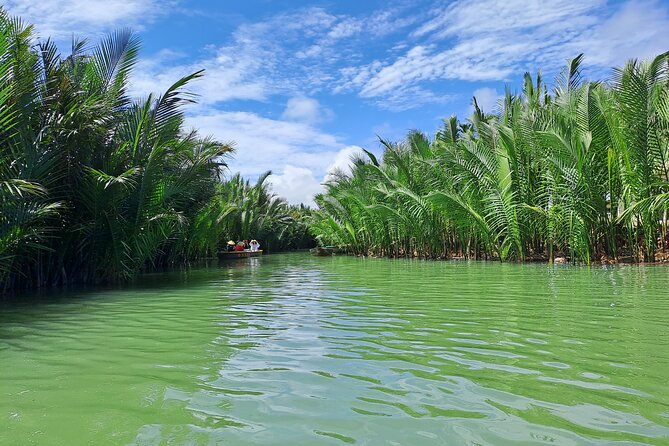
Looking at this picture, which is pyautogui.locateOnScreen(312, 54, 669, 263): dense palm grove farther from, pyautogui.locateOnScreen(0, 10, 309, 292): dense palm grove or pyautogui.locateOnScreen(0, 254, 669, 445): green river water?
pyautogui.locateOnScreen(0, 10, 309, 292): dense palm grove

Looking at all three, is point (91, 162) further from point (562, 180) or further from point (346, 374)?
point (562, 180)

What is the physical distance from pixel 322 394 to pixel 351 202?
20.3m

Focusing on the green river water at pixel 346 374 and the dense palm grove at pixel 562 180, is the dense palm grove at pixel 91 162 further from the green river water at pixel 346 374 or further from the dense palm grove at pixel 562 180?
the dense palm grove at pixel 562 180

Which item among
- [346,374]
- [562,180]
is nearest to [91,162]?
[346,374]

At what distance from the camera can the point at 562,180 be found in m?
12.4

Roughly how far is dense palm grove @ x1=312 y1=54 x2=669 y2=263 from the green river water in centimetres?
592

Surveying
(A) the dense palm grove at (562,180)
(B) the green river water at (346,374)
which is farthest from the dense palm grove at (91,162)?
(A) the dense palm grove at (562,180)

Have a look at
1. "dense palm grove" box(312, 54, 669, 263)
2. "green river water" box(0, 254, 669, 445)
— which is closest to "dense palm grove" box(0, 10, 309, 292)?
"green river water" box(0, 254, 669, 445)

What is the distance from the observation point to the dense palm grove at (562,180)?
10914mm

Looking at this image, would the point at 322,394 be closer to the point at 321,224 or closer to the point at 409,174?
the point at 409,174

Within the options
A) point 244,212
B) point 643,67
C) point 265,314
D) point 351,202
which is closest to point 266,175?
point 244,212

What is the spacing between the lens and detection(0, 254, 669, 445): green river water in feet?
7.64

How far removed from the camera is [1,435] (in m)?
2.33

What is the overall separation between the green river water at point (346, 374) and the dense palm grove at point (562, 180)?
592 centimetres
